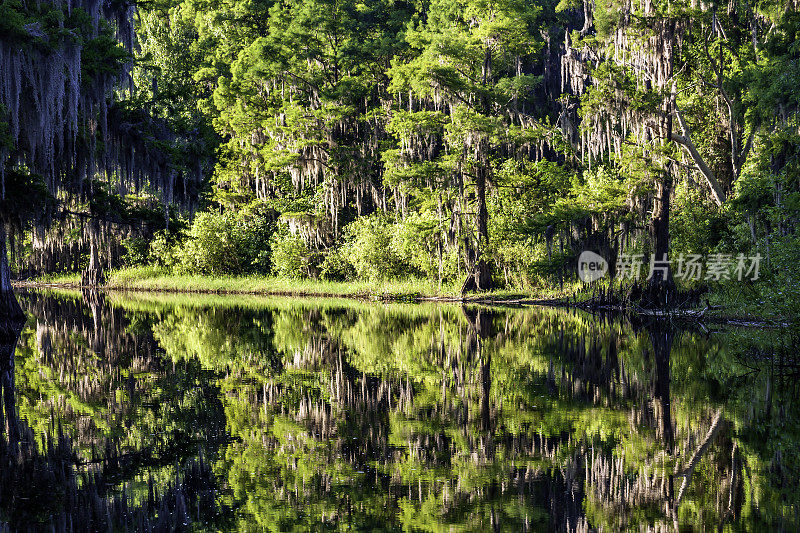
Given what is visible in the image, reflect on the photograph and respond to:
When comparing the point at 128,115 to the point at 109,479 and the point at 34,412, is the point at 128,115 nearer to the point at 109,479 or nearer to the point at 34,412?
the point at 34,412

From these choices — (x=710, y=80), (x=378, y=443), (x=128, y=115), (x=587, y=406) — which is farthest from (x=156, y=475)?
(x=710, y=80)

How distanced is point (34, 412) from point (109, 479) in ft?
11.4

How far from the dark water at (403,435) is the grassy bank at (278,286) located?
1501cm

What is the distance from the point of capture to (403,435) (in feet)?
29.3

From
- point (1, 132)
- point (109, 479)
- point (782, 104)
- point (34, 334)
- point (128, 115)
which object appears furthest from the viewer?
point (782, 104)

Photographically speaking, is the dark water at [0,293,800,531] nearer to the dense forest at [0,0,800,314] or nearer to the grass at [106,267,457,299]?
the dense forest at [0,0,800,314]

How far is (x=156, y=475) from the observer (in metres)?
7.52

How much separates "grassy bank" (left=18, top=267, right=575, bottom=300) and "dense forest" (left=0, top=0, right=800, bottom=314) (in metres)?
0.75

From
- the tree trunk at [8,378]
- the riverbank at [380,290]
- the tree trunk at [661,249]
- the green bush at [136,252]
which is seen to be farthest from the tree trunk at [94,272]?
the tree trunk at [661,249]

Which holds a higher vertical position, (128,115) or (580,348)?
(128,115)

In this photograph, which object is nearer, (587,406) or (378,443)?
(378,443)

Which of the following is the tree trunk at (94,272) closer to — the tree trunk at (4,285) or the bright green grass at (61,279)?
the bright green grass at (61,279)

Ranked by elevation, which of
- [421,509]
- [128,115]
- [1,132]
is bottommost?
[421,509]

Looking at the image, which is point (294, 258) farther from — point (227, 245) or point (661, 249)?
point (661, 249)
